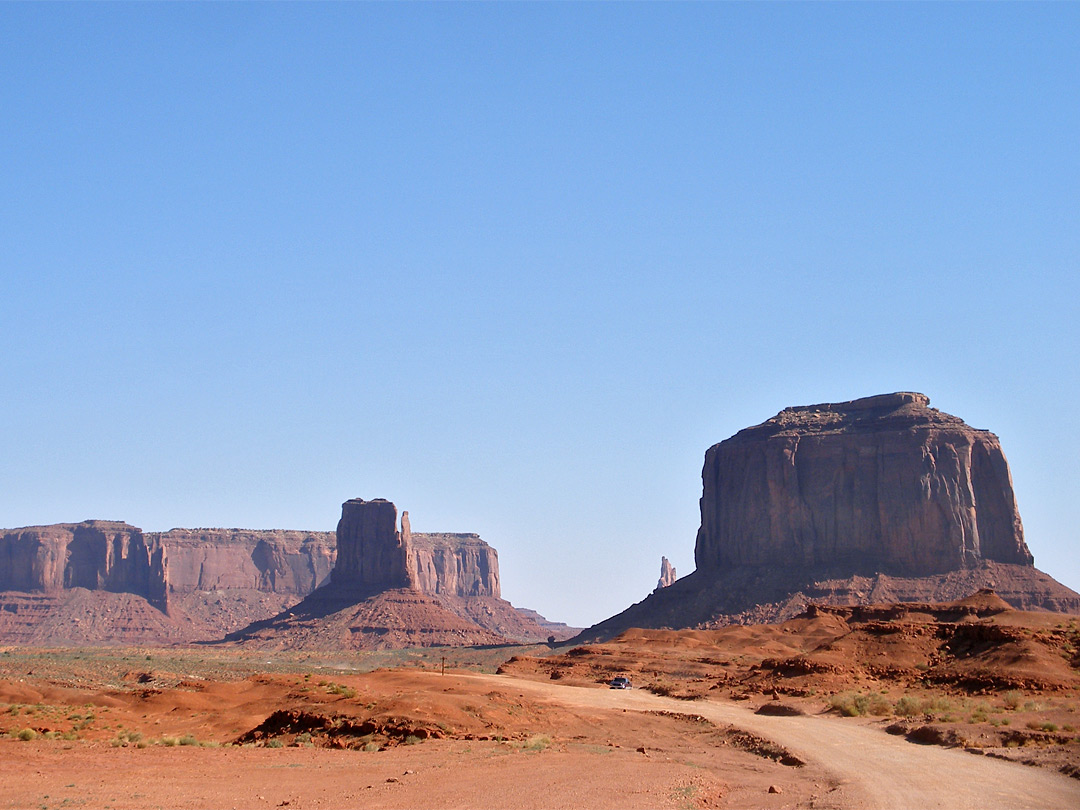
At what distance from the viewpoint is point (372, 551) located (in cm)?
16538

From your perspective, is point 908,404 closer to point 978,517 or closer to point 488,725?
point 978,517

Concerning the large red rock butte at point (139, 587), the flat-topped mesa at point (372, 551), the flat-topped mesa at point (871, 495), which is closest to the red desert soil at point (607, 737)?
the flat-topped mesa at point (871, 495)

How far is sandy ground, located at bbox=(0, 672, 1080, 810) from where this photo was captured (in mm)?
21016

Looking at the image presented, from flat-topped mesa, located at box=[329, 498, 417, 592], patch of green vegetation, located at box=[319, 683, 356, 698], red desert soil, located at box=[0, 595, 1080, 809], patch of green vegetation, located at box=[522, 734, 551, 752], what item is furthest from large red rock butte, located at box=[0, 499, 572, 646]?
patch of green vegetation, located at box=[522, 734, 551, 752]

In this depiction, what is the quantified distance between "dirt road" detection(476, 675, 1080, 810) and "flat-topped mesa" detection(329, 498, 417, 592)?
423 feet

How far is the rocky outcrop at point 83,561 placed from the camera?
7303 inches

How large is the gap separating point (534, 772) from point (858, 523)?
93050 millimetres

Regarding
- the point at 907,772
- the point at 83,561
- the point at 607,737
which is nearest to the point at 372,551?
the point at 83,561

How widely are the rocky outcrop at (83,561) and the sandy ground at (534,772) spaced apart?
162232 millimetres

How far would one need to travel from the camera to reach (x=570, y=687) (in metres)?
58.8

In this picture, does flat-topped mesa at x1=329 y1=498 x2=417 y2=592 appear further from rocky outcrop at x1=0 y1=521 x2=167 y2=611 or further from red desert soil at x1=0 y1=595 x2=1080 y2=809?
red desert soil at x1=0 y1=595 x2=1080 y2=809

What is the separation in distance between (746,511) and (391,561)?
2535 inches

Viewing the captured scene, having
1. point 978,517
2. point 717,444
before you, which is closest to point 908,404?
point 978,517

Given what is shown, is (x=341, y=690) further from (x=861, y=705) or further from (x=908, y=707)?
(x=908, y=707)
